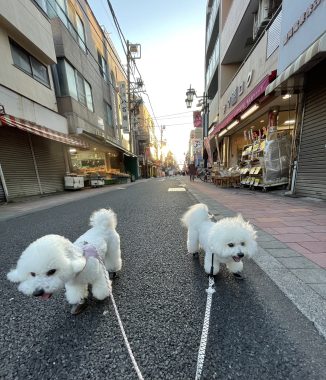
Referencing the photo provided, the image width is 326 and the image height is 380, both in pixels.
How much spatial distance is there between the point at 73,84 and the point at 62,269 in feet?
46.2

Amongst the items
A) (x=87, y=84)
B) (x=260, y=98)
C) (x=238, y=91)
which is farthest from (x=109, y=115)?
(x=260, y=98)

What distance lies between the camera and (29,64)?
344 inches

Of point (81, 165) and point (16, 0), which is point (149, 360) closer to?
point (16, 0)

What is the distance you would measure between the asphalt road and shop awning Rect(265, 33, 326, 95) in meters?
4.56

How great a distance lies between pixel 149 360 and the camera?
3.56 ft

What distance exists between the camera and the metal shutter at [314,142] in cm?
512

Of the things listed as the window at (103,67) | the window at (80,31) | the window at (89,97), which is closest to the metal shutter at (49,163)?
the window at (89,97)

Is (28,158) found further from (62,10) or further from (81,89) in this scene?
(62,10)

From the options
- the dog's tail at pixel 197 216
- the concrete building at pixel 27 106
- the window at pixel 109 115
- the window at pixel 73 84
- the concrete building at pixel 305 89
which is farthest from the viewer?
the window at pixel 109 115

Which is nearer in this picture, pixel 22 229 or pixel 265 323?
pixel 265 323

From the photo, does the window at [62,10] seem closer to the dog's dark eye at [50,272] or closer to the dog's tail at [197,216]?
the dog's tail at [197,216]

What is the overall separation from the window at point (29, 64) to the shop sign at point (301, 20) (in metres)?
10.0

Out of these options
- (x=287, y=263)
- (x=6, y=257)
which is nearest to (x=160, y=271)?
(x=287, y=263)

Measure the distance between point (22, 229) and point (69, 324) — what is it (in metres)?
3.42
